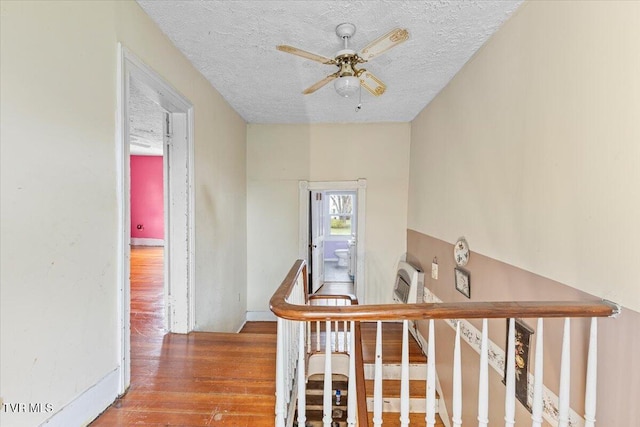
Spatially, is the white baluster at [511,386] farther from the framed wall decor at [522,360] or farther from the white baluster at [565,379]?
the framed wall decor at [522,360]

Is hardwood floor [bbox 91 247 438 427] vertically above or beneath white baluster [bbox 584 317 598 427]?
beneath

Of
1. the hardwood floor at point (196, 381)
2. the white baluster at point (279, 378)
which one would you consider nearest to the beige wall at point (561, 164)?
the white baluster at point (279, 378)

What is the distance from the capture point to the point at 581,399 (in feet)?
4.29

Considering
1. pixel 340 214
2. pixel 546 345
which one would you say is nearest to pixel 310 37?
pixel 546 345

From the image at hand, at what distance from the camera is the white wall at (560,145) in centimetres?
112

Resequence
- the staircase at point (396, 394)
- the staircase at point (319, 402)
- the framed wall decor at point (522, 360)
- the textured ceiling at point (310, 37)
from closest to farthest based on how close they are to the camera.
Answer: the framed wall decor at point (522, 360) < the textured ceiling at point (310, 37) < the staircase at point (396, 394) < the staircase at point (319, 402)

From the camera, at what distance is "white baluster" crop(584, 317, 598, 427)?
3.85 feet

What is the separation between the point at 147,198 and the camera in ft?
23.6

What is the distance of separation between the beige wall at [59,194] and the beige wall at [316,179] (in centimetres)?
259

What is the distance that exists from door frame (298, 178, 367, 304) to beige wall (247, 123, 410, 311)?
0.23 ft

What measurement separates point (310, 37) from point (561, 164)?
5.70ft

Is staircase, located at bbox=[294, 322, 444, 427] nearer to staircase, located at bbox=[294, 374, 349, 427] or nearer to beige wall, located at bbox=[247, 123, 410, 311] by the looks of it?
staircase, located at bbox=[294, 374, 349, 427]

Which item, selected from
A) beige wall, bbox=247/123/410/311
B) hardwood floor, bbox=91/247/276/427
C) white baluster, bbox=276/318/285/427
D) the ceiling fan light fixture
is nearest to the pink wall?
beige wall, bbox=247/123/410/311

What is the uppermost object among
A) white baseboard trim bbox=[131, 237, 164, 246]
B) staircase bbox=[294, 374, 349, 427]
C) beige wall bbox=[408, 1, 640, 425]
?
beige wall bbox=[408, 1, 640, 425]
